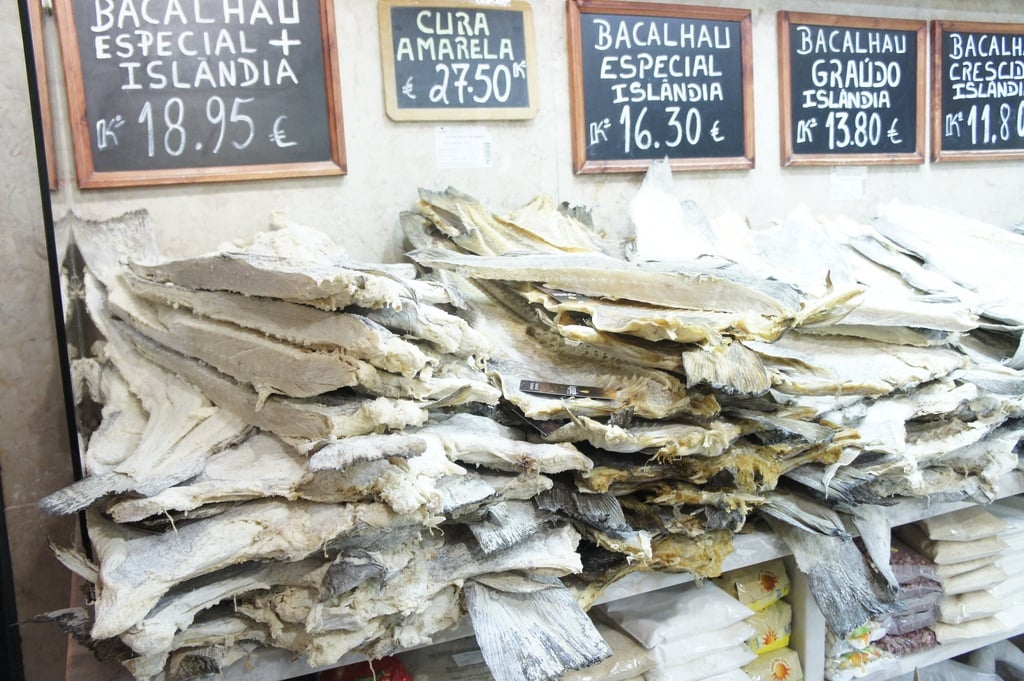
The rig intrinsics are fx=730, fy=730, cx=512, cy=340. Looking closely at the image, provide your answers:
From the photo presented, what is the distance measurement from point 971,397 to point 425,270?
1.13 meters

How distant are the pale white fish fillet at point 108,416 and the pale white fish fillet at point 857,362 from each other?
3.36 feet

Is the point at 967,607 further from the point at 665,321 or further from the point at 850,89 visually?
the point at 850,89

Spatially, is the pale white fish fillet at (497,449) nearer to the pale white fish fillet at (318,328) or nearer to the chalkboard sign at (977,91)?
the pale white fish fillet at (318,328)

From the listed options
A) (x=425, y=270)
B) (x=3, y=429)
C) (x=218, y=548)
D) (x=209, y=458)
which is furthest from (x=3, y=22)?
(x=218, y=548)

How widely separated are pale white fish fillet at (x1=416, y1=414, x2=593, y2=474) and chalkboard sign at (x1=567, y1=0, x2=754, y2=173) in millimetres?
1069

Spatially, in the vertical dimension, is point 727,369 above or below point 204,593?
above

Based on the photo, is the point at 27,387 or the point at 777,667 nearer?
the point at 777,667

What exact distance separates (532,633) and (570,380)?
426 mm

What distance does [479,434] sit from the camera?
1.09 meters

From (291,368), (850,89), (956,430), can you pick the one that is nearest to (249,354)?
(291,368)

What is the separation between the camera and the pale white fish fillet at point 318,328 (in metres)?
0.91

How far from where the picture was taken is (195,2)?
5.27 feet

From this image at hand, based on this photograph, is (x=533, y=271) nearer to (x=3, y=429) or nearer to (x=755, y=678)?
(x=755, y=678)

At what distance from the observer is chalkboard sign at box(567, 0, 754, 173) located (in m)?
1.97
